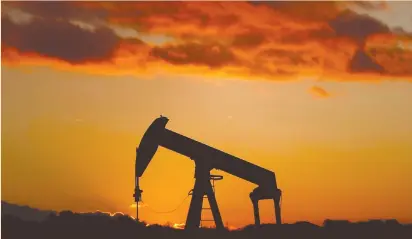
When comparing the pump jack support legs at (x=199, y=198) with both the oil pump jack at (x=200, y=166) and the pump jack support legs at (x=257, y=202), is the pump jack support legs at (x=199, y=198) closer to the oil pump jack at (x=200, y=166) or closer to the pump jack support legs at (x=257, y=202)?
the oil pump jack at (x=200, y=166)

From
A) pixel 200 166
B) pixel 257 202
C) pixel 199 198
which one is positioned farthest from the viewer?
pixel 257 202

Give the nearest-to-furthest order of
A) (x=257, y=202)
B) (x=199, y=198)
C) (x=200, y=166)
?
1. (x=200, y=166)
2. (x=199, y=198)
3. (x=257, y=202)

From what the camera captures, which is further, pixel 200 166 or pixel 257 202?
pixel 257 202

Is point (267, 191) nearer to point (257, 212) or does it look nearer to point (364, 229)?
point (257, 212)

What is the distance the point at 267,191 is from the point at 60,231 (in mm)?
5835

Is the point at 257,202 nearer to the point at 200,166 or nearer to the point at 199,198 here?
the point at 199,198

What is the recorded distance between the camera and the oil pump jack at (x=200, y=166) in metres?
18.3

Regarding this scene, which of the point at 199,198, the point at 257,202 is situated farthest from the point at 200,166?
the point at 257,202

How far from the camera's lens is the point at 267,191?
2006 centimetres

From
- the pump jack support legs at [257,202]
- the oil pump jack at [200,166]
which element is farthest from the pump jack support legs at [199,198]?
the pump jack support legs at [257,202]

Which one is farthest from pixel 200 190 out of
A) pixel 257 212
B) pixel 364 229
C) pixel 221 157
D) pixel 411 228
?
pixel 411 228

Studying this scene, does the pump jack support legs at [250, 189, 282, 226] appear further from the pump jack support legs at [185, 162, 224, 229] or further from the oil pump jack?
the pump jack support legs at [185, 162, 224, 229]

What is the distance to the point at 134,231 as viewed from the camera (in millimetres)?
19047

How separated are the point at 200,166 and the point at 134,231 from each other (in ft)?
8.25
